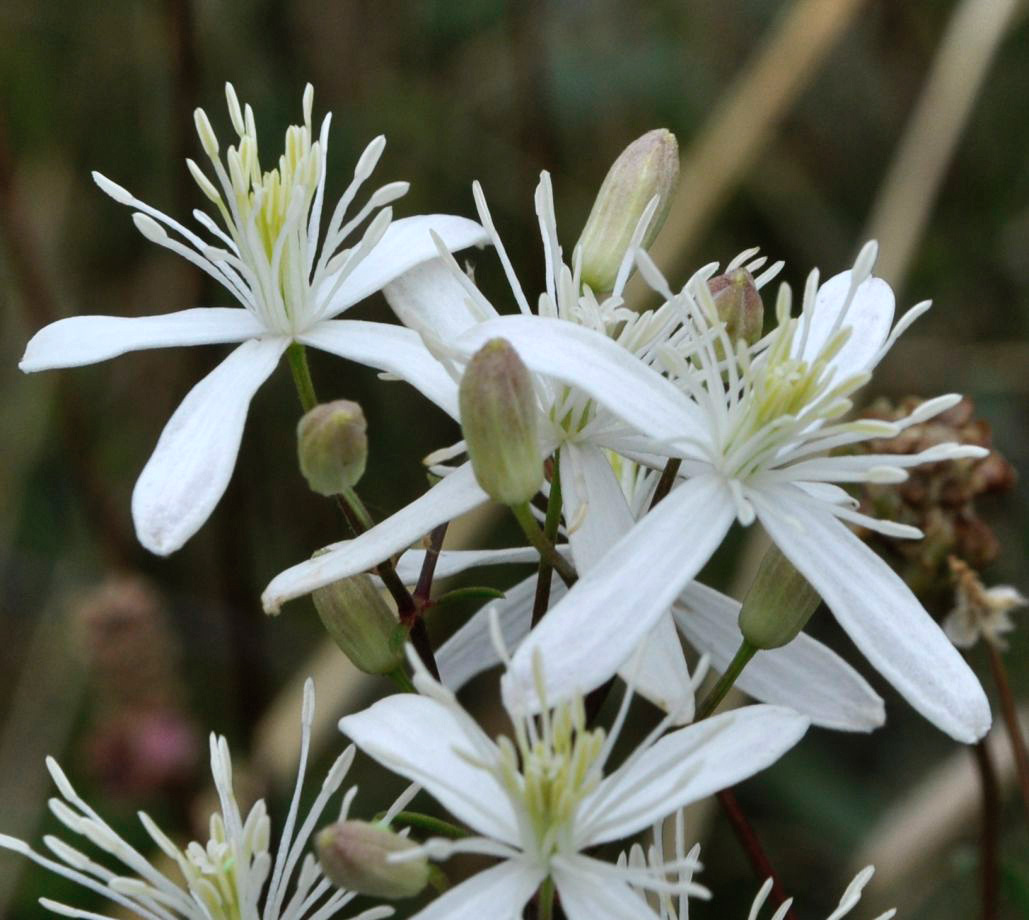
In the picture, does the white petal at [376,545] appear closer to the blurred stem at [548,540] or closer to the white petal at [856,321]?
the blurred stem at [548,540]

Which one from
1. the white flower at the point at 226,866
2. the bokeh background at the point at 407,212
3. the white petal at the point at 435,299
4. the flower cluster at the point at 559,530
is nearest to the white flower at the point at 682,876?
the flower cluster at the point at 559,530

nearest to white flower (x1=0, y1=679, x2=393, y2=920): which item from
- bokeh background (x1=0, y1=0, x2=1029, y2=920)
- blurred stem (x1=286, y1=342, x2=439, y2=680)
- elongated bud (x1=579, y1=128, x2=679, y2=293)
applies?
blurred stem (x1=286, y1=342, x2=439, y2=680)

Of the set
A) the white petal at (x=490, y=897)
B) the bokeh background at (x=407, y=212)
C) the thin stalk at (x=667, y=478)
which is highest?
the bokeh background at (x=407, y=212)

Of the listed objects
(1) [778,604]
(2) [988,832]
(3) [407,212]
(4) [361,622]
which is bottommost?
(2) [988,832]

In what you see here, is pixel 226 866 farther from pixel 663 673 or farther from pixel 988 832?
pixel 988 832

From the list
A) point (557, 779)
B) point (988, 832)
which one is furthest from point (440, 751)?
point (988, 832)

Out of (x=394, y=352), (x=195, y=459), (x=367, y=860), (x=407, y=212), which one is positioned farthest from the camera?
(x=407, y=212)

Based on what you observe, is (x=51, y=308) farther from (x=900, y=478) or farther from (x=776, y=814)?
(x=900, y=478)
